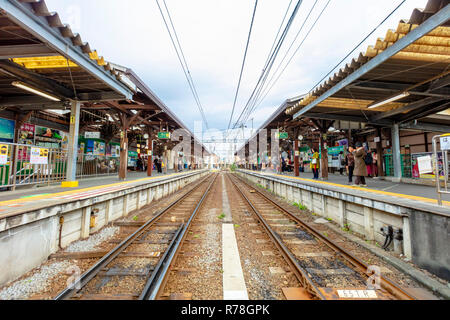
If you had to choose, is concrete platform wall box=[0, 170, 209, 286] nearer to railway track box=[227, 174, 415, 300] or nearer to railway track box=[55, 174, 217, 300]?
railway track box=[55, 174, 217, 300]

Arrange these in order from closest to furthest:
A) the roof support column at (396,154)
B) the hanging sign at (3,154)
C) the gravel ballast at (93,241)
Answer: the gravel ballast at (93,241) < the hanging sign at (3,154) < the roof support column at (396,154)

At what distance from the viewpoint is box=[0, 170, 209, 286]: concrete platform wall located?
2.64m

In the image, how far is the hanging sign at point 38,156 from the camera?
17.7 ft

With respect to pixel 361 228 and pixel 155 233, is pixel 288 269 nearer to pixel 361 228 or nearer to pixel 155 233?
pixel 361 228

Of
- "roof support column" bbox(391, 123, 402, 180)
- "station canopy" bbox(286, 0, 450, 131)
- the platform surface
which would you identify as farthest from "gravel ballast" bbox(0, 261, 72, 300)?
"roof support column" bbox(391, 123, 402, 180)

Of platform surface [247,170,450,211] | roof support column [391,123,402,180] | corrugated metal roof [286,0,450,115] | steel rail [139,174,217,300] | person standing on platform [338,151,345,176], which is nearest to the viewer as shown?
steel rail [139,174,217,300]

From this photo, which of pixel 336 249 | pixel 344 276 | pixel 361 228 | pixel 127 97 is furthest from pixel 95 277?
pixel 127 97

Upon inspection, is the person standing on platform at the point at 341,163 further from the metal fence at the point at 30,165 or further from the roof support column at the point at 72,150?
the metal fence at the point at 30,165

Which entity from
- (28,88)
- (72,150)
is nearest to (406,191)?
(72,150)

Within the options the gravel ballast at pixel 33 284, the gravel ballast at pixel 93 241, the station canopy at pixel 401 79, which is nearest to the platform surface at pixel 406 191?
the station canopy at pixel 401 79

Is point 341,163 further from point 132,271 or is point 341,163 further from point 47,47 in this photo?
point 47,47

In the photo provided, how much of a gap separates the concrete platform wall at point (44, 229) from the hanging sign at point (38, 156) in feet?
8.43

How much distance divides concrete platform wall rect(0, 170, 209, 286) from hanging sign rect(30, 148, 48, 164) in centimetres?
257

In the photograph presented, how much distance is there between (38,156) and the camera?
5.56 metres
